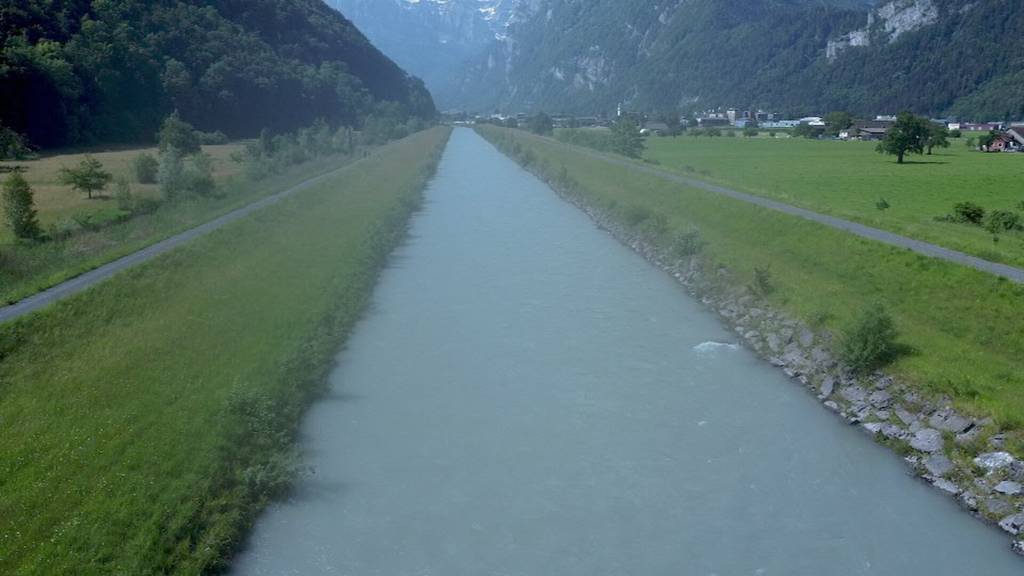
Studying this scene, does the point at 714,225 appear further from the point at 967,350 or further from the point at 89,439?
the point at 89,439

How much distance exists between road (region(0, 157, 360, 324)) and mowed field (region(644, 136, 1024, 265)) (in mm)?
23360

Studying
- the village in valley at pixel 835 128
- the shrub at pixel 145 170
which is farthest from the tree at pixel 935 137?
the shrub at pixel 145 170

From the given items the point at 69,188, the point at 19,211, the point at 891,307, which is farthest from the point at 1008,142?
the point at 19,211

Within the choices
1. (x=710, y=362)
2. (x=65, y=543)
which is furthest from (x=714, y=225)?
(x=65, y=543)

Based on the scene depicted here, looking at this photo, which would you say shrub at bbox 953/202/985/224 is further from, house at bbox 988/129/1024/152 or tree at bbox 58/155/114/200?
house at bbox 988/129/1024/152

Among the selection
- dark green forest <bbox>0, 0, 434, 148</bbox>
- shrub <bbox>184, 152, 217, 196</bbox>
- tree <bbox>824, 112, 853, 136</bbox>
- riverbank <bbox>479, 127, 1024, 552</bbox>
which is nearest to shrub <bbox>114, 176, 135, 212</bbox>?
shrub <bbox>184, 152, 217, 196</bbox>

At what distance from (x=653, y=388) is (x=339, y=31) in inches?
5704

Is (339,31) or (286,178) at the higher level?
(339,31)

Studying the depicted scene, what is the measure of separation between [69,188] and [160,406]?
3012 cm

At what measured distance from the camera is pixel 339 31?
146 m

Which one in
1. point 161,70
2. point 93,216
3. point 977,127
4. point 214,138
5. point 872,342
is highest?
point 161,70

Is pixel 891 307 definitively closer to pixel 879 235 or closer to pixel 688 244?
pixel 879 235

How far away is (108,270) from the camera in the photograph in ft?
67.6

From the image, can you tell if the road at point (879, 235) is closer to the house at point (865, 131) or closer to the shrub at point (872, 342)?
the shrub at point (872, 342)
